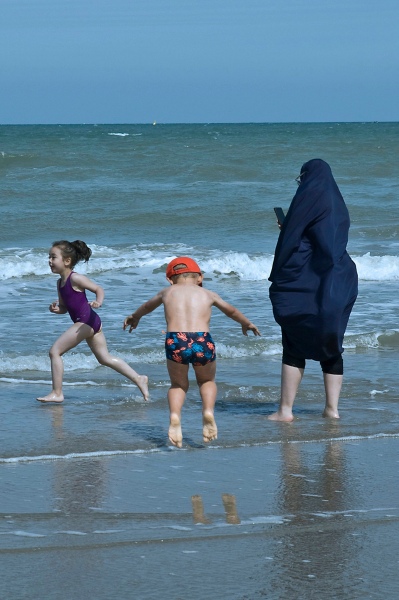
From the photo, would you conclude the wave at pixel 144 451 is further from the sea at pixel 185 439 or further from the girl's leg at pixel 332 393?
the girl's leg at pixel 332 393

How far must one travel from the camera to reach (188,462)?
17.4ft

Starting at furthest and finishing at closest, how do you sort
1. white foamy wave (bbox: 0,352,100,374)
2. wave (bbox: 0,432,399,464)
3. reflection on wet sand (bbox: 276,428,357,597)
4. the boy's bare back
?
white foamy wave (bbox: 0,352,100,374) → the boy's bare back → wave (bbox: 0,432,399,464) → reflection on wet sand (bbox: 276,428,357,597)

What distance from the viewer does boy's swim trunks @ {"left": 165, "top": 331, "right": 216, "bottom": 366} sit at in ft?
18.4

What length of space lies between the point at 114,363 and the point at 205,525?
9.89 ft

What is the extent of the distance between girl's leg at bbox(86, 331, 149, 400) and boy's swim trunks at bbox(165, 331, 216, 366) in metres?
1.35

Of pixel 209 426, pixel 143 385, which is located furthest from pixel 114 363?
pixel 209 426

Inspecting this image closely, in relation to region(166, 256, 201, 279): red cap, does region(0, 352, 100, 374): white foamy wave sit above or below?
below

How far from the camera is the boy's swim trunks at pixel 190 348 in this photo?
562 centimetres

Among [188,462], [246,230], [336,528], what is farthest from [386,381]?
[246,230]

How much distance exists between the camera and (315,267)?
6117 millimetres

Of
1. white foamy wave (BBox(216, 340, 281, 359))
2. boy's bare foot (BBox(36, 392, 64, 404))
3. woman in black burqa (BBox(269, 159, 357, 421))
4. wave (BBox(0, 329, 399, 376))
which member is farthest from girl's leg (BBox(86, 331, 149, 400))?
white foamy wave (BBox(216, 340, 281, 359))

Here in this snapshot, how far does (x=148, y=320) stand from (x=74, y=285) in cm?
323

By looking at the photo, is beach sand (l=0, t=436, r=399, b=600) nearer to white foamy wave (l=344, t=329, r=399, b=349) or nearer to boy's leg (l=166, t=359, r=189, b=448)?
boy's leg (l=166, t=359, r=189, b=448)

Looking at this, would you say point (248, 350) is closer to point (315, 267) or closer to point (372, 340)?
point (372, 340)
